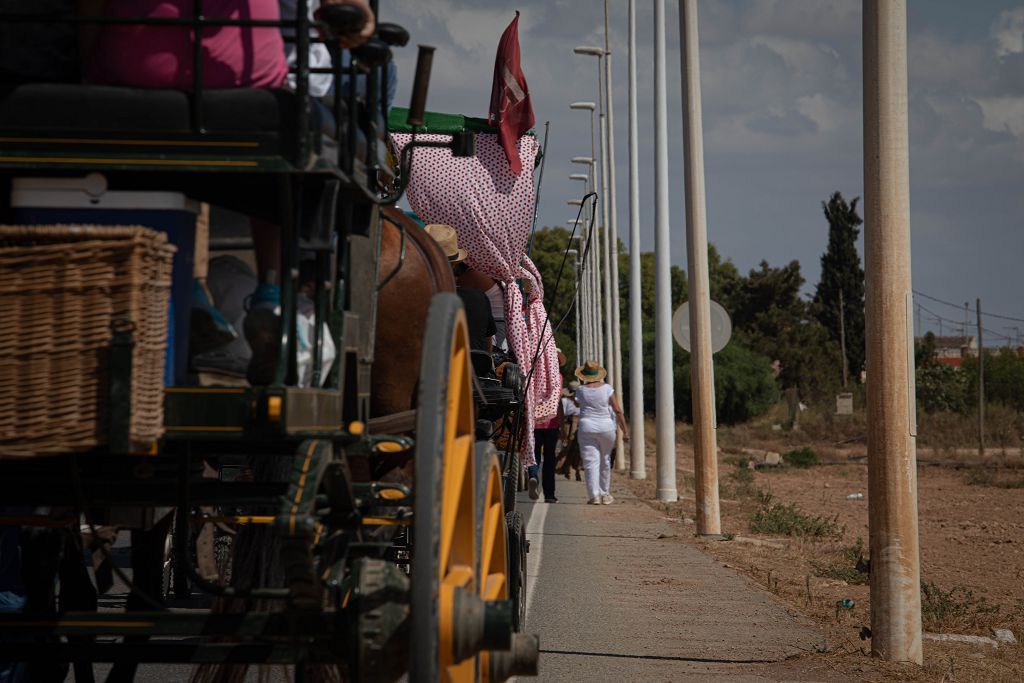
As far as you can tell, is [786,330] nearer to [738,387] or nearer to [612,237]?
[738,387]

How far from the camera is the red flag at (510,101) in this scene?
9.23 metres

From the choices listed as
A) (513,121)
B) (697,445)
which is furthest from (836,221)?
(513,121)

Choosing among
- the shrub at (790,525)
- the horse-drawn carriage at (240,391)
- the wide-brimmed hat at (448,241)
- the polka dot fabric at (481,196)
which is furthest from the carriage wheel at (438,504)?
the shrub at (790,525)

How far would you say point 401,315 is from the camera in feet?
22.6

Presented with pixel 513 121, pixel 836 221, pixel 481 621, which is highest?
pixel 836 221

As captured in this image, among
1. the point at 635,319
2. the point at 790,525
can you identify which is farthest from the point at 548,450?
the point at 635,319

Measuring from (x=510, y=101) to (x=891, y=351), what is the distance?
9.13ft

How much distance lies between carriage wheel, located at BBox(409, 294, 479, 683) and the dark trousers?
61.3ft

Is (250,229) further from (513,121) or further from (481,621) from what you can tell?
(513,121)

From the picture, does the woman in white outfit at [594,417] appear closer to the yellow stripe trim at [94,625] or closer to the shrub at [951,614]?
the shrub at [951,614]

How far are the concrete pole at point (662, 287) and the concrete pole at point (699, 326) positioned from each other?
695 centimetres

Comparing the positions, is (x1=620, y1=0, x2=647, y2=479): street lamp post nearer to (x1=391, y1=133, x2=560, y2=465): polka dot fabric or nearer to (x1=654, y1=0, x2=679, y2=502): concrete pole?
(x1=654, y1=0, x2=679, y2=502): concrete pole

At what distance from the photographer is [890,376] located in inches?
348

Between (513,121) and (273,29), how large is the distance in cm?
507
